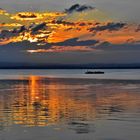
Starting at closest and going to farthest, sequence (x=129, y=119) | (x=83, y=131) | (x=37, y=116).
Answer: (x=83, y=131)
(x=129, y=119)
(x=37, y=116)

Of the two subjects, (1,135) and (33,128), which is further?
(33,128)

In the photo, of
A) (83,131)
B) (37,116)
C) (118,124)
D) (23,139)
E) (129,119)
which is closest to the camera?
(23,139)

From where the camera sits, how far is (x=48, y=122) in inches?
1356

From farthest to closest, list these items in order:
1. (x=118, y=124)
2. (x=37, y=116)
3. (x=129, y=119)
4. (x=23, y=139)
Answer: (x=37, y=116)
(x=129, y=119)
(x=118, y=124)
(x=23, y=139)

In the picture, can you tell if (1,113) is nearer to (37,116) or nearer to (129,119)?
(37,116)

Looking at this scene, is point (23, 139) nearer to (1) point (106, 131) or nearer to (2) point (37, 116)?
(1) point (106, 131)

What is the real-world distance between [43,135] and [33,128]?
258 cm

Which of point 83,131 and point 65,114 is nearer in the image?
point 83,131

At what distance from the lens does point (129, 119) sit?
36.1 metres

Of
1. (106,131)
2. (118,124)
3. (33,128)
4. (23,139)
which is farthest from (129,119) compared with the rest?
(23,139)

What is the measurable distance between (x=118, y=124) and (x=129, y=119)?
3207 millimetres

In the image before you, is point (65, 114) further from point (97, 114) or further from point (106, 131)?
point (106, 131)

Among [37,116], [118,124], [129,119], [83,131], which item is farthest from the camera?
[37,116]

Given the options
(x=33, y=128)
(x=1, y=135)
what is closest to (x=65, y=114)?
(x=33, y=128)
